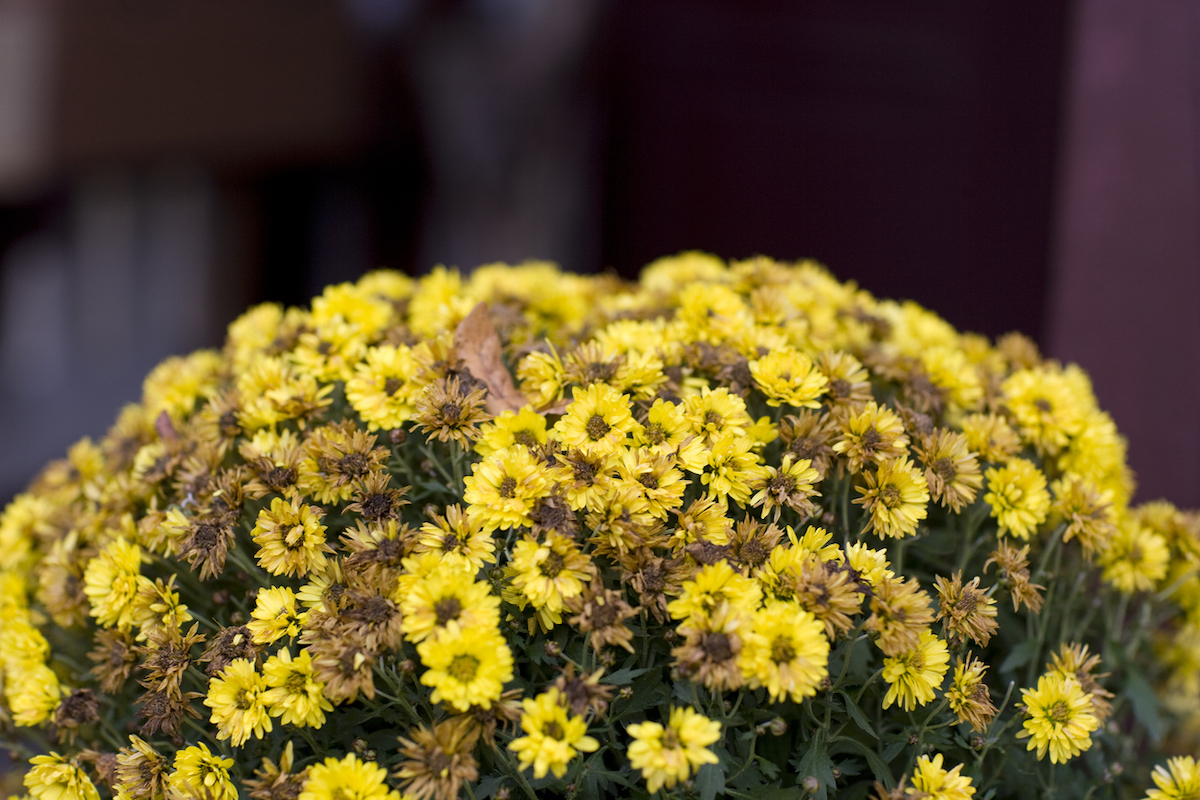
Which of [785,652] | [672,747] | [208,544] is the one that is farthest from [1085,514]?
[208,544]

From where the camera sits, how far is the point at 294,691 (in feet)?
2.40

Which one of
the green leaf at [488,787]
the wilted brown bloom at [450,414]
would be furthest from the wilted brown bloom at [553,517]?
the green leaf at [488,787]

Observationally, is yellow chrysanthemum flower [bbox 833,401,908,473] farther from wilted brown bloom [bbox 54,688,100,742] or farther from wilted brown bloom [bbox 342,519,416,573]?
wilted brown bloom [bbox 54,688,100,742]

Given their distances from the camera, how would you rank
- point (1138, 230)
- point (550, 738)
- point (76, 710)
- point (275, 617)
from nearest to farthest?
point (550, 738)
point (275, 617)
point (76, 710)
point (1138, 230)

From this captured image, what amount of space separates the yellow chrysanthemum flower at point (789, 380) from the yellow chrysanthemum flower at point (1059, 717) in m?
0.32

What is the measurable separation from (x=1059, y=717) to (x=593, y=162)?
10.4 ft

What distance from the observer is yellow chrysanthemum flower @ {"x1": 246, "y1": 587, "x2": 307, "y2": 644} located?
76 cm

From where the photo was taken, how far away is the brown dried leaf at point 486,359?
3.06 feet

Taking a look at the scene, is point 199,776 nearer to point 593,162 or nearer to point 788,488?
point 788,488

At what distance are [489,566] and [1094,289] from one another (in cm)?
144

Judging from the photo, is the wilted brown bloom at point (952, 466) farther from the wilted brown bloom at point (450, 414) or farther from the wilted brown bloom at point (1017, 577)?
the wilted brown bloom at point (450, 414)

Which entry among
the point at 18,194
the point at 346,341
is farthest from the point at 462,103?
the point at 346,341

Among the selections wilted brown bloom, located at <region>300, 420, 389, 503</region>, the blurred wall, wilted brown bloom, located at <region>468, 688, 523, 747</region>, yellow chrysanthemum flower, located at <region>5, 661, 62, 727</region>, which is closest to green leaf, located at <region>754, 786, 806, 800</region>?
wilted brown bloom, located at <region>468, 688, 523, 747</region>

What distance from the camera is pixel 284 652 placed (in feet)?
2.40
